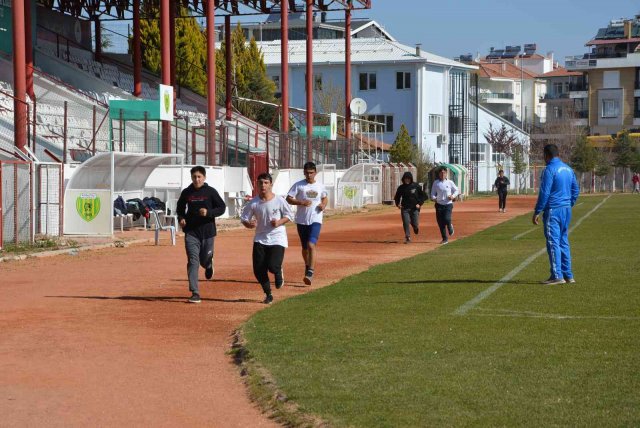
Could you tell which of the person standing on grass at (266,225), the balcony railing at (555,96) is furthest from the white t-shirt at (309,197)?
the balcony railing at (555,96)

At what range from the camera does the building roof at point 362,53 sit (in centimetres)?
8619

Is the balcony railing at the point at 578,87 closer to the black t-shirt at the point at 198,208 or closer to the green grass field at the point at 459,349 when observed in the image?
the green grass field at the point at 459,349

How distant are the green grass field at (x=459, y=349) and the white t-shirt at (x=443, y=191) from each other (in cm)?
918

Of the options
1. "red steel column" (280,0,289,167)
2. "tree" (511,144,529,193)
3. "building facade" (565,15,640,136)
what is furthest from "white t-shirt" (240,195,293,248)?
"building facade" (565,15,640,136)

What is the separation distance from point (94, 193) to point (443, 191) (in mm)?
8404

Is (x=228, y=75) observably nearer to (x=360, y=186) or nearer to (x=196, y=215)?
(x=360, y=186)

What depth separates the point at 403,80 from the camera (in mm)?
86500

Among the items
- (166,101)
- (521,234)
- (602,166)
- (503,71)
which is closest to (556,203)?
(521,234)

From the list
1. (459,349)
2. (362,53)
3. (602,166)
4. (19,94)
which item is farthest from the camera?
(602,166)

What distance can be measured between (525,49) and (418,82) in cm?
7979

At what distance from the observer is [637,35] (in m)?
128

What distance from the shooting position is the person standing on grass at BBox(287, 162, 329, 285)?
18.6m

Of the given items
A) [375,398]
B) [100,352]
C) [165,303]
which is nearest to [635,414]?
[375,398]

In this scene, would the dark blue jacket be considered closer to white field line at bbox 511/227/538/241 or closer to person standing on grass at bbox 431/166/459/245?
person standing on grass at bbox 431/166/459/245
